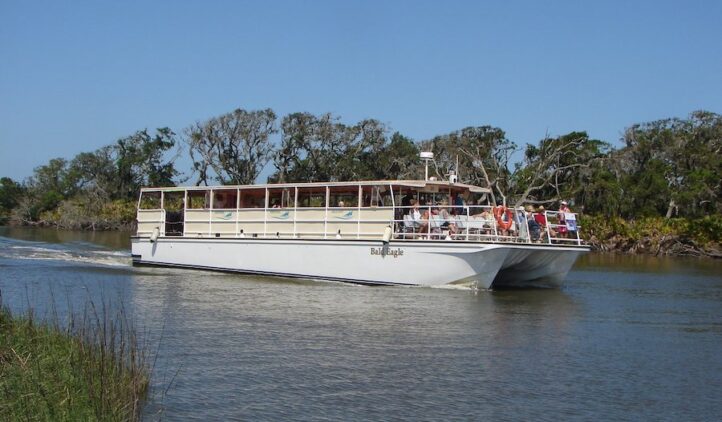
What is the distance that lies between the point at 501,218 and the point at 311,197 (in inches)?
244

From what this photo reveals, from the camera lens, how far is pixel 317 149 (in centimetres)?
6431

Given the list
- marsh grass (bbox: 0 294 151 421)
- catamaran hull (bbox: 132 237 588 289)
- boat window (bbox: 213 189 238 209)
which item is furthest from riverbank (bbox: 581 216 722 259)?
marsh grass (bbox: 0 294 151 421)

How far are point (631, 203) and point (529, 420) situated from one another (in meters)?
44.0

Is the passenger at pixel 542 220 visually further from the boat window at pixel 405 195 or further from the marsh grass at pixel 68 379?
the marsh grass at pixel 68 379

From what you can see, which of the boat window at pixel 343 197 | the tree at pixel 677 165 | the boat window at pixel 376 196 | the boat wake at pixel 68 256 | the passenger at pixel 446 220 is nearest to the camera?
the passenger at pixel 446 220

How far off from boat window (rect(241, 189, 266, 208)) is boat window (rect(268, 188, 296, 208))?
0.25m

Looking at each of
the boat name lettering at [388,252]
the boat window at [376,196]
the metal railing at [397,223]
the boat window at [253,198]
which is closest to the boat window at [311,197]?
the metal railing at [397,223]

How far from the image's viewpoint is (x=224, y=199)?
26.8 meters

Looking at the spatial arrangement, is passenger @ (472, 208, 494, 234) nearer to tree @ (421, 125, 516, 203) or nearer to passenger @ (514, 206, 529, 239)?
passenger @ (514, 206, 529, 239)

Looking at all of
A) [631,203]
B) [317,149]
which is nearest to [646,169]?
[631,203]

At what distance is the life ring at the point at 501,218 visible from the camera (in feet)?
70.1

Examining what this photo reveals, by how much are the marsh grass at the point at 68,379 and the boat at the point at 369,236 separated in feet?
39.3

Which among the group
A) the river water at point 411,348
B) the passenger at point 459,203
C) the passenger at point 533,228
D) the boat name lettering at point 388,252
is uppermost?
the passenger at point 459,203

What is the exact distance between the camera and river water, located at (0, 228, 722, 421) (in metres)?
10.5
